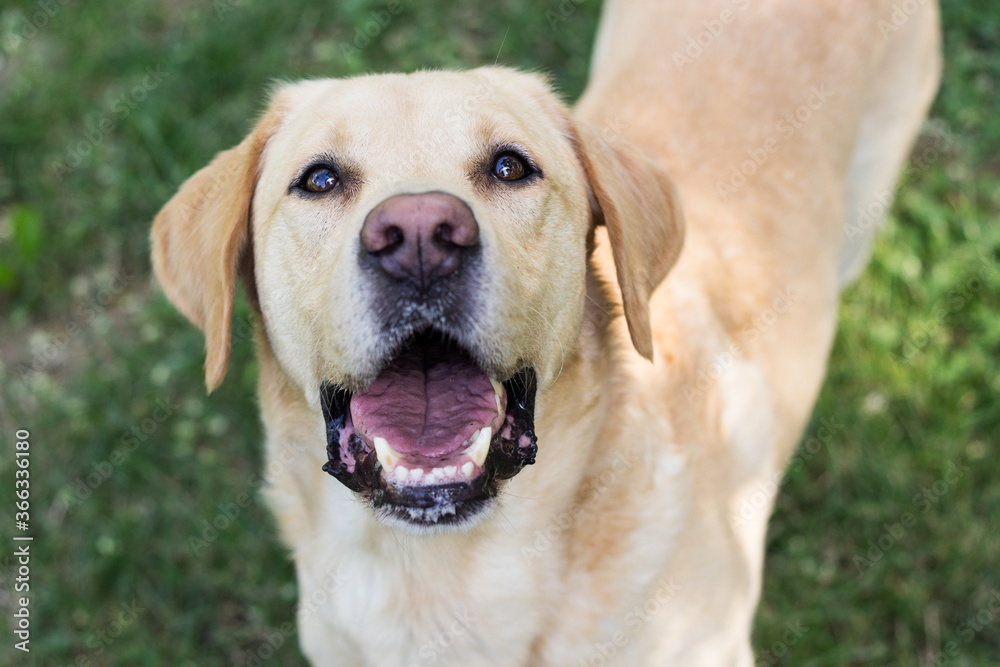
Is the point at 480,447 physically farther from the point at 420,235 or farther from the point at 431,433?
the point at 420,235

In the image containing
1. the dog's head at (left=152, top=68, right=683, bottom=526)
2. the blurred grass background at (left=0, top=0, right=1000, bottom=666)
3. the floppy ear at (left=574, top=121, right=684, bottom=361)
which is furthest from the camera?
the blurred grass background at (left=0, top=0, right=1000, bottom=666)

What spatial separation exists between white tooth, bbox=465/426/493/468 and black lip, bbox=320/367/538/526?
1.2 inches

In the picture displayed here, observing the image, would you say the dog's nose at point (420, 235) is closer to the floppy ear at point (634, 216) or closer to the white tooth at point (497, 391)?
→ the white tooth at point (497, 391)

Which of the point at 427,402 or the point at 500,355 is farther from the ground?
the point at 500,355

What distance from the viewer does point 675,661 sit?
260 cm

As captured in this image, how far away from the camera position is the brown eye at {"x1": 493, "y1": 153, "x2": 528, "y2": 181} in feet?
7.80

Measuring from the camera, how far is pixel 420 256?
6.40 feet

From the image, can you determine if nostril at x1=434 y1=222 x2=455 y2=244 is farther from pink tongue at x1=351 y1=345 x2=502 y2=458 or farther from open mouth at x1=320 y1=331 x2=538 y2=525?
pink tongue at x1=351 y1=345 x2=502 y2=458

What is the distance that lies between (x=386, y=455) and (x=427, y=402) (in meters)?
0.19

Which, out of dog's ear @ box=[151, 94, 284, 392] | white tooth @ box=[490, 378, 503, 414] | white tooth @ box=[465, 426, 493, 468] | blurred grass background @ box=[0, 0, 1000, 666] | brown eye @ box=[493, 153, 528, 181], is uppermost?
brown eye @ box=[493, 153, 528, 181]

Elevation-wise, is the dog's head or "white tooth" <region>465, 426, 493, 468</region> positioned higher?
the dog's head

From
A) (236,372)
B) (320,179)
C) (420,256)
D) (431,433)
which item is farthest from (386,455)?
(236,372)

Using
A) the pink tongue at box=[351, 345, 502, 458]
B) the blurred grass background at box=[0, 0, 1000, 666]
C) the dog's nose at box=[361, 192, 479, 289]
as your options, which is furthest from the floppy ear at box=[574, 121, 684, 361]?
the blurred grass background at box=[0, 0, 1000, 666]

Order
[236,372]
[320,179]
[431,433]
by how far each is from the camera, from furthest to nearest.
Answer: [236,372] < [320,179] < [431,433]
